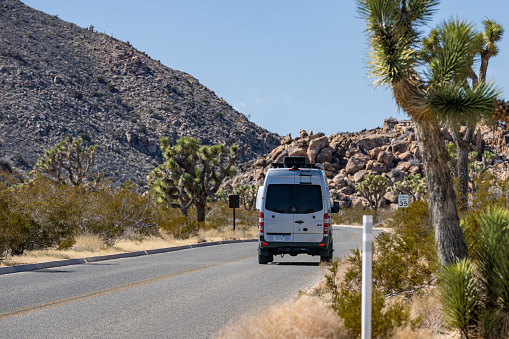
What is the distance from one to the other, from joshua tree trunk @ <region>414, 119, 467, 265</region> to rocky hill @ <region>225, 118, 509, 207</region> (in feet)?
253

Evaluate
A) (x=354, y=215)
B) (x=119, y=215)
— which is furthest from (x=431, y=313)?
(x=354, y=215)

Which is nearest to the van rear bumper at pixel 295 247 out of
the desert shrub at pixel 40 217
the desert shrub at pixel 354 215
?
the desert shrub at pixel 40 217

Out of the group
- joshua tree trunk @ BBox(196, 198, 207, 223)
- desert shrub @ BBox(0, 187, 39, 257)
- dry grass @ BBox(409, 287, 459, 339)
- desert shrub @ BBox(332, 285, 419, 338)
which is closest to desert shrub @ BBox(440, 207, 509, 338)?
dry grass @ BBox(409, 287, 459, 339)

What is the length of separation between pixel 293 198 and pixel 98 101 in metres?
67.4

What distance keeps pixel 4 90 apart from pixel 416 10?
2670 inches

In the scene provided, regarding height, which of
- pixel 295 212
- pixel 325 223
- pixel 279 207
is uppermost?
pixel 279 207

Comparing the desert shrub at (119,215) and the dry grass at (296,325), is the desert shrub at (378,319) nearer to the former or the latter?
the dry grass at (296,325)

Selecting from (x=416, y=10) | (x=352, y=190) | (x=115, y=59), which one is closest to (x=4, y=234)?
(x=416, y=10)

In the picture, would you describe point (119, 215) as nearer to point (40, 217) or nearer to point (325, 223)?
point (40, 217)

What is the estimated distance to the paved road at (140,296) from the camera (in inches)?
316

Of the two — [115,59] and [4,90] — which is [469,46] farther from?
[115,59]

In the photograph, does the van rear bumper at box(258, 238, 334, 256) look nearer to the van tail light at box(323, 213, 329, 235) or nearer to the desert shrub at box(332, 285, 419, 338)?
the van tail light at box(323, 213, 329, 235)

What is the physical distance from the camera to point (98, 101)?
7875cm

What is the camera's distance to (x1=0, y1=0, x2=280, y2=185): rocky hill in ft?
210
